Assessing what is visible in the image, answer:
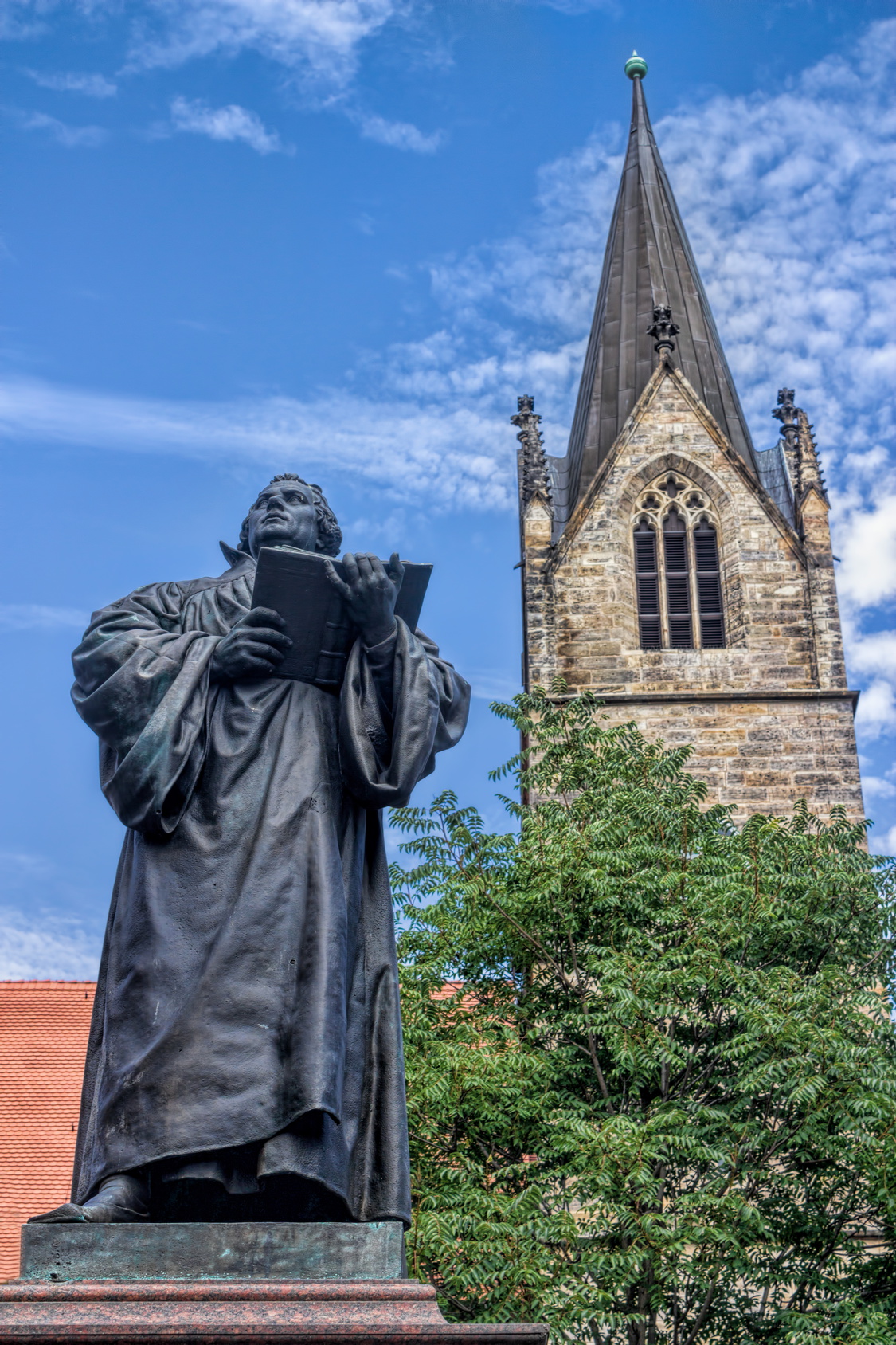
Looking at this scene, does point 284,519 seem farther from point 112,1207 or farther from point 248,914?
point 112,1207

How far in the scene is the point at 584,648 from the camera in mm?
29141

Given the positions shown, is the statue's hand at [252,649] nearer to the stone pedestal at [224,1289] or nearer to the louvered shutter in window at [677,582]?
the stone pedestal at [224,1289]

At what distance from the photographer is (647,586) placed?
30609 mm

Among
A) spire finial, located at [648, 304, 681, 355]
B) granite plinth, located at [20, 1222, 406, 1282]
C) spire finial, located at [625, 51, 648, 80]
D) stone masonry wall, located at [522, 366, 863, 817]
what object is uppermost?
spire finial, located at [625, 51, 648, 80]

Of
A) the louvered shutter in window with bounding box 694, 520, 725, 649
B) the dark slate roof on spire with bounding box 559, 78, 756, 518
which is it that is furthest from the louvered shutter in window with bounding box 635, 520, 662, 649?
the dark slate roof on spire with bounding box 559, 78, 756, 518

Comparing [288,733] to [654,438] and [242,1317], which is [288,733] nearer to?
[242,1317]

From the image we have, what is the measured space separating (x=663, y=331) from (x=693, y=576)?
6159mm

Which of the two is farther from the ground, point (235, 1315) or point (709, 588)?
point (709, 588)

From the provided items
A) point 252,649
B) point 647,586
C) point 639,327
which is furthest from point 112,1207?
point 639,327

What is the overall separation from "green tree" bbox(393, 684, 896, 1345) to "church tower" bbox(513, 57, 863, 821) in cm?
1117

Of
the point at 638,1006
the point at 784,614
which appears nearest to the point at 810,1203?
the point at 638,1006

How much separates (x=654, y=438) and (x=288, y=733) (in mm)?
29378

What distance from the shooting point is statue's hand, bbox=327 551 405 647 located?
11.8 feet

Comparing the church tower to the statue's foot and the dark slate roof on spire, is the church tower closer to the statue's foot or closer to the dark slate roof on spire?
the dark slate roof on spire
